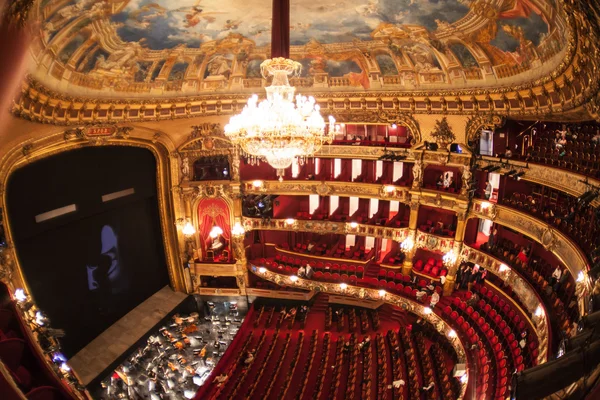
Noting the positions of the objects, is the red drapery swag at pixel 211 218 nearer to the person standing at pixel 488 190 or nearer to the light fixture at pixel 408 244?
the light fixture at pixel 408 244

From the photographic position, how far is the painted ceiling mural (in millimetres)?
9773

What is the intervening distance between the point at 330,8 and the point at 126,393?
15.9 metres

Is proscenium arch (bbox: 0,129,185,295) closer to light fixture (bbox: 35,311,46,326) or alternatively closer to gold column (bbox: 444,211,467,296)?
light fixture (bbox: 35,311,46,326)

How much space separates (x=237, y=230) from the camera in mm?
19312

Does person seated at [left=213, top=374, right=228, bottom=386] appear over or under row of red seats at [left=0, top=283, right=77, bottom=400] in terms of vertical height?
under

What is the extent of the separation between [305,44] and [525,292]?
11471 millimetres

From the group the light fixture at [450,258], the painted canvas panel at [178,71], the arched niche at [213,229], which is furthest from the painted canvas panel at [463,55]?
the arched niche at [213,229]

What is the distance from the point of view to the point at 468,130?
14.8m

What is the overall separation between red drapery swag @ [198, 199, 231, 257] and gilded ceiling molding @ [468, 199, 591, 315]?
12.1 meters

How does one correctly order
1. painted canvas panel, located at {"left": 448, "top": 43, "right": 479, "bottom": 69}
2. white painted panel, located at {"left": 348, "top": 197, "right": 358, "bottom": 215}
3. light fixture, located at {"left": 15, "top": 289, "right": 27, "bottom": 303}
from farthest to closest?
white painted panel, located at {"left": 348, "top": 197, "right": 358, "bottom": 215}, painted canvas panel, located at {"left": 448, "top": 43, "right": 479, "bottom": 69}, light fixture, located at {"left": 15, "top": 289, "right": 27, "bottom": 303}

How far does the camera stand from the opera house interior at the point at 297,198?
9.80 metres

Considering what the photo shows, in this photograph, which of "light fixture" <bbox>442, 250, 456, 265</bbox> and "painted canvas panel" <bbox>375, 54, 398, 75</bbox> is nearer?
"painted canvas panel" <bbox>375, 54, 398, 75</bbox>

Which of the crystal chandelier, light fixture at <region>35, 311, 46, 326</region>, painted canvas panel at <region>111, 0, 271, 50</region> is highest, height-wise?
painted canvas panel at <region>111, 0, 271, 50</region>

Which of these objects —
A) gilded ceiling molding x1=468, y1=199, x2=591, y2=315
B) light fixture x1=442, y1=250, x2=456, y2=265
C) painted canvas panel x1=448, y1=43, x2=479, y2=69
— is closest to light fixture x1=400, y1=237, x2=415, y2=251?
light fixture x1=442, y1=250, x2=456, y2=265
